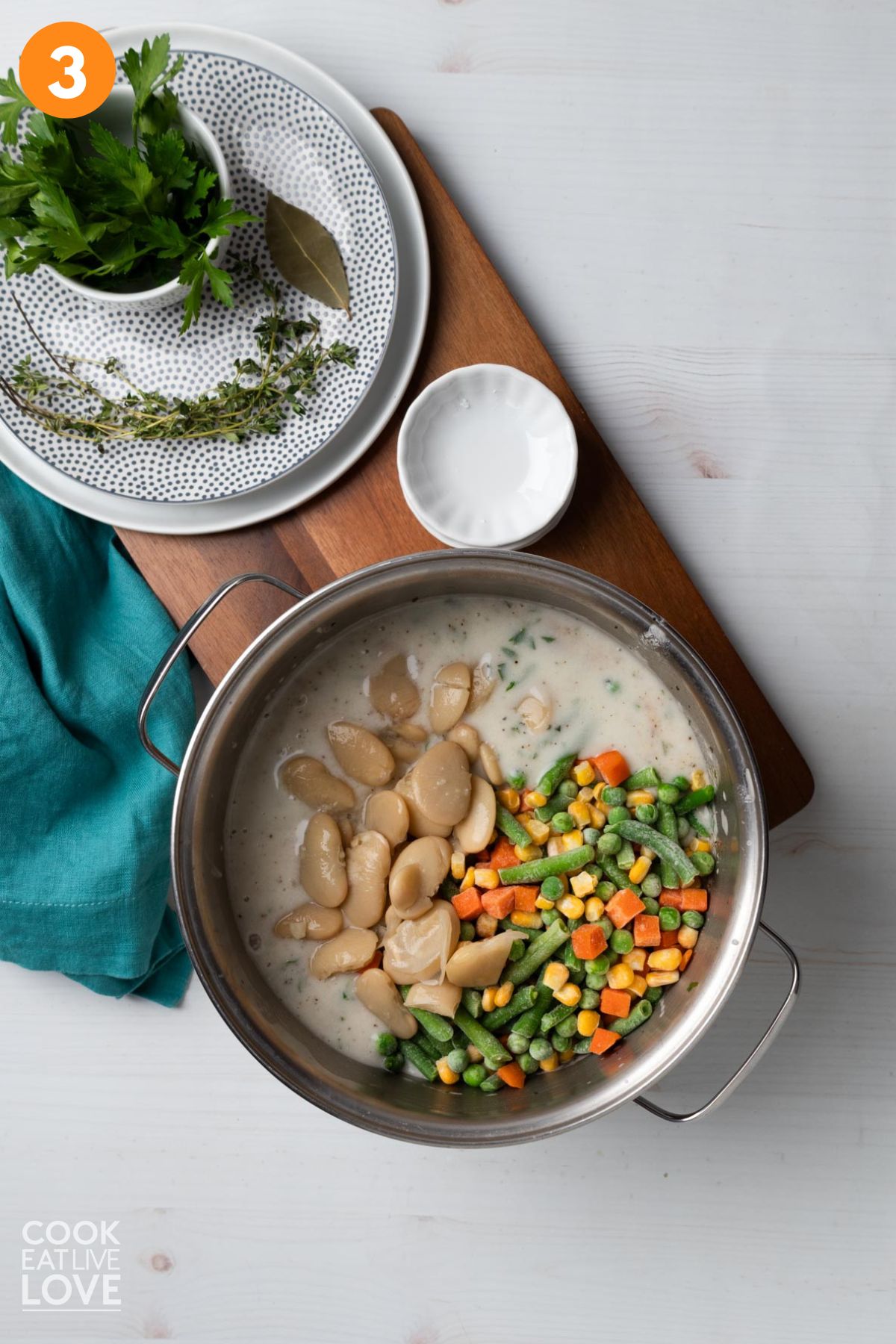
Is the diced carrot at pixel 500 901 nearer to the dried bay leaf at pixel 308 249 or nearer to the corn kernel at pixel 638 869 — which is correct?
the corn kernel at pixel 638 869

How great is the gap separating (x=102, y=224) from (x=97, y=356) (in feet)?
0.71

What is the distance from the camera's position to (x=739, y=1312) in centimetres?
172

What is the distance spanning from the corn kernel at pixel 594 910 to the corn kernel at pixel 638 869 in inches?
2.3

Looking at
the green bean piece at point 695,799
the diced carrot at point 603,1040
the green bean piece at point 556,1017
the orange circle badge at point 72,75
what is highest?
the orange circle badge at point 72,75

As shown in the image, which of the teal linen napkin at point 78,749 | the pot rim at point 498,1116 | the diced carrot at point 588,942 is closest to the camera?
the pot rim at point 498,1116

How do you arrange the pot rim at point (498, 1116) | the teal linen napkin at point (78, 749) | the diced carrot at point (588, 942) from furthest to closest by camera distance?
the teal linen napkin at point (78, 749) → the diced carrot at point (588, 942) → the pot rim at point (498, 1116)

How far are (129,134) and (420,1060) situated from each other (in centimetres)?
144

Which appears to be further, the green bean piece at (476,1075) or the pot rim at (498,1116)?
the green bean piece at (476,1075)

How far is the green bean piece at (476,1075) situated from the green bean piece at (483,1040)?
2 cm

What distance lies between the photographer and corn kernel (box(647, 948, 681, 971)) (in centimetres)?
146

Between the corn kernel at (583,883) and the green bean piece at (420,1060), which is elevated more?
the corn kernel at (583,883)

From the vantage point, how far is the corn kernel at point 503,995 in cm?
147

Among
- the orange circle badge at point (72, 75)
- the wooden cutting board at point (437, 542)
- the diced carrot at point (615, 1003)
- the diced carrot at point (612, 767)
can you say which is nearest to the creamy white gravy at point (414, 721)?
the diced carrot at point (612, 767)

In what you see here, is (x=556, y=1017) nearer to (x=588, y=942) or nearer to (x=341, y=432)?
(x=588, y=942)
